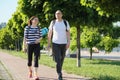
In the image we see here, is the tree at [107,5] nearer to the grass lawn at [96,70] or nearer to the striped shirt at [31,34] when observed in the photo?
the striped shirt at [31,34]

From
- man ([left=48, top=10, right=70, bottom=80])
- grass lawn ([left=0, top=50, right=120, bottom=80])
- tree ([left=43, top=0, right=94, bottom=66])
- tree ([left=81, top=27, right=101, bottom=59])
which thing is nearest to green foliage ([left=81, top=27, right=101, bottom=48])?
tree ([left=81, top=27, right=101, bottom=59])

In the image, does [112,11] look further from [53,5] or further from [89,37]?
[89,37]

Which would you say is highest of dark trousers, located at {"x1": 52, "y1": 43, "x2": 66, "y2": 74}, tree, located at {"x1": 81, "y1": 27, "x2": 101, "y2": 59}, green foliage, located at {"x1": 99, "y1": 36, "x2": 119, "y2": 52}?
dark trousers, located at {"x1": 52, "y1": 43, "x2": 66, "y2": 74}

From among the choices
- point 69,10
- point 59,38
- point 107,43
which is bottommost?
point 107,43

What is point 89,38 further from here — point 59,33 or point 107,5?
point 59,33

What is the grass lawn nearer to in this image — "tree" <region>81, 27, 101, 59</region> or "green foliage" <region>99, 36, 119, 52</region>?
"tree" <region>81, 27, 101, 59</region>

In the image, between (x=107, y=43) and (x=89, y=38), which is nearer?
(x=89, y=38)

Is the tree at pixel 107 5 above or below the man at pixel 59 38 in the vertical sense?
above

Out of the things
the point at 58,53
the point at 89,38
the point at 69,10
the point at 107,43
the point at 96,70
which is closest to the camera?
the point at 58,53

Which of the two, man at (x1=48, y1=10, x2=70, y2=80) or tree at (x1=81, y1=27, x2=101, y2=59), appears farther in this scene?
tree at (x1=81, y1=27, x2=101, y2=59)

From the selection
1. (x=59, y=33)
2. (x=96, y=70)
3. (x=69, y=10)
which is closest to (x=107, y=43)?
(x=69, y=10)

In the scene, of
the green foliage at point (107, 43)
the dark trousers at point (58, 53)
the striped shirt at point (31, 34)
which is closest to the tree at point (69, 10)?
the striped shirt at point (31, 34)

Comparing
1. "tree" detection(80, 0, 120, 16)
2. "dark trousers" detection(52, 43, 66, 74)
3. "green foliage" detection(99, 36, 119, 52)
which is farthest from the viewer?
"green foliage" detection(99, 36, 119, 52)

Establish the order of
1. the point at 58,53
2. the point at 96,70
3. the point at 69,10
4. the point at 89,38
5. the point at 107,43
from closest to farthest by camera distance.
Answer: the point at 58,53 → the point at 96,70 → the point at 69,10 → the point at 89,38 → the point at 107,43
